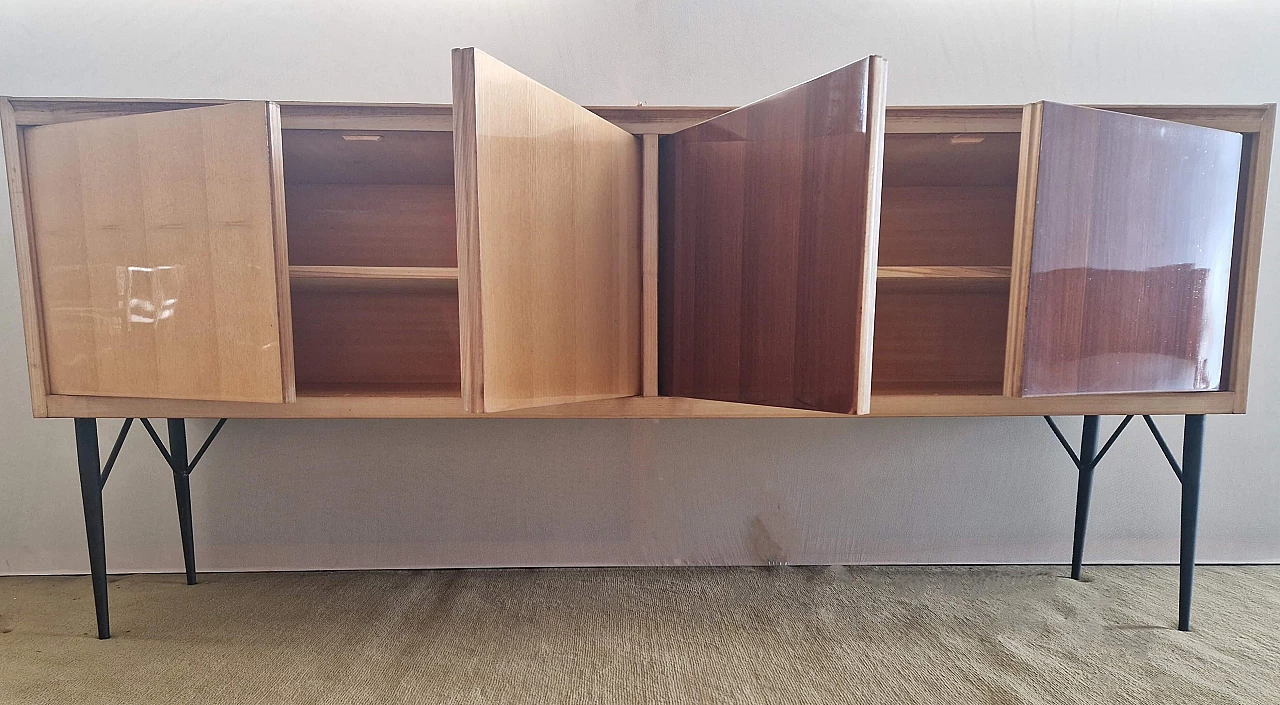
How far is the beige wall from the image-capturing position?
121 centimetres

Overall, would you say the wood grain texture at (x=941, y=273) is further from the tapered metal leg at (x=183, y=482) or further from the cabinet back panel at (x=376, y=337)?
the tapered metal leg at (x=183, y=482)

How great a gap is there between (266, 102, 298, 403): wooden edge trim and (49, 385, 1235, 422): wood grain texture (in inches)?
2.8

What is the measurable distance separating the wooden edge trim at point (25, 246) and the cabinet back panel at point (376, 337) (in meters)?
0.34

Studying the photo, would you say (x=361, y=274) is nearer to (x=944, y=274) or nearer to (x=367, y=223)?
(x=367, y=223)

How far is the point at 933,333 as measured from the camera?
1.22 metres

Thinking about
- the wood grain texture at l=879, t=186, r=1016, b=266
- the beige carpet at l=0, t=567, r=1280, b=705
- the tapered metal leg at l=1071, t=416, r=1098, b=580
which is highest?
the wood grain texture at l=879, t=186, r=1016, b=266

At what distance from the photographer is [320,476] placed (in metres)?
1.29

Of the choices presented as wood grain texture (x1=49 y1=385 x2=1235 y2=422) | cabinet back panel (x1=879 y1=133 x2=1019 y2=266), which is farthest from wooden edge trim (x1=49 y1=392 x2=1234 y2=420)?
cabinet back panel (x1=879 y1=133 x2=1019 y2=266)

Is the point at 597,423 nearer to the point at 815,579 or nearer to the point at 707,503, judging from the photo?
the point at 707,503

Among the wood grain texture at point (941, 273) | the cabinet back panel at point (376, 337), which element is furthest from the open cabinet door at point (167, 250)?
the wood grain texture at point (941, 273)

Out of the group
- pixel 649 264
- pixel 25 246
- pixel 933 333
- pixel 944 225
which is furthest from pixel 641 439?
pixel 25 246

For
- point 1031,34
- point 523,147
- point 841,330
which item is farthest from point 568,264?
point 1031,34

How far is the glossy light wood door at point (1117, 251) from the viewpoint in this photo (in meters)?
0.83

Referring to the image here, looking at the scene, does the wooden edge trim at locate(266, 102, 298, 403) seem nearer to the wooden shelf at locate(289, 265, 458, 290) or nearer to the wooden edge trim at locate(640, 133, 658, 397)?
the wooden shelf at locate(289, 265, 458, 290)
